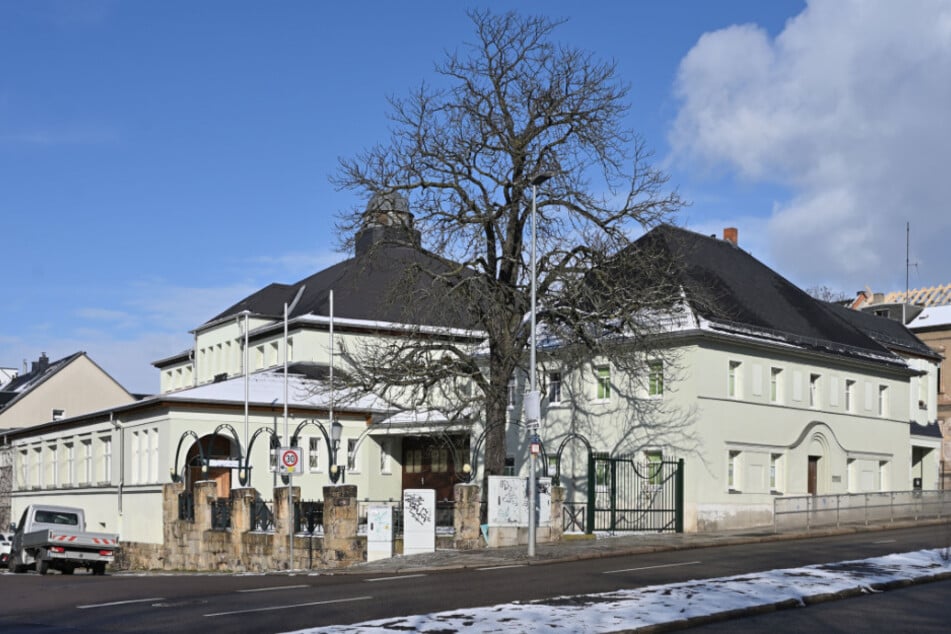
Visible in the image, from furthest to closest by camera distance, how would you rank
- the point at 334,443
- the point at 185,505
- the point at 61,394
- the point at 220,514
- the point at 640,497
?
the point at 61,394 < the point at 185,505 < the point at 334,443 < the point at 220,514 < the point at 640,497

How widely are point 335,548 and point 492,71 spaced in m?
14.9

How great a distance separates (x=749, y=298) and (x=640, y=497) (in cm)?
1042

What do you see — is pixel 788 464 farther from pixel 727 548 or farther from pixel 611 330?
pixel 727 548

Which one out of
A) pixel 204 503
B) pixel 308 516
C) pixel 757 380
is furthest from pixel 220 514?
pixel 757 380

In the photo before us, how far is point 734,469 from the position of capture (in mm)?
41188

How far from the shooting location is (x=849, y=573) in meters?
20.3

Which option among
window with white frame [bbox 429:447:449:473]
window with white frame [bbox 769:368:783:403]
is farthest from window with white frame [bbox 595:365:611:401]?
window with white frame [bbox 429:447:449:473]

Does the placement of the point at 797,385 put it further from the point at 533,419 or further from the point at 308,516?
the point at 308,516

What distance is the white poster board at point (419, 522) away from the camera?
3167 centimetres

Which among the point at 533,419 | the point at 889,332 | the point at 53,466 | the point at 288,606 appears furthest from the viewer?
the point at 889,332

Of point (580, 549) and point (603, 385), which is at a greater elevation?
point (603, 385)

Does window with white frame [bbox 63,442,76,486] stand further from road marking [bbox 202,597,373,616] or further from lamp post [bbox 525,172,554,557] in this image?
road marking [bbox 202,597,373,616]

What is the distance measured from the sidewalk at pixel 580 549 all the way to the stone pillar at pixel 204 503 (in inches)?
478

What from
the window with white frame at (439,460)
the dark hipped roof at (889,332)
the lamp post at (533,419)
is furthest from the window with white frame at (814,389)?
the lamp post at (533,419)
